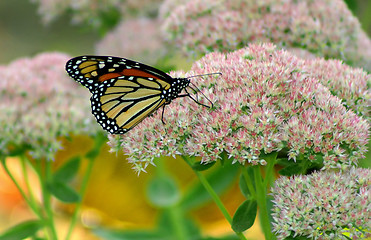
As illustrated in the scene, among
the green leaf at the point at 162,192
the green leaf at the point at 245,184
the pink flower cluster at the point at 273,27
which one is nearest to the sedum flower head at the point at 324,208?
the green leaf at the point at 245,184

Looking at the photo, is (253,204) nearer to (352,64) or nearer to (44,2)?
(352,64)

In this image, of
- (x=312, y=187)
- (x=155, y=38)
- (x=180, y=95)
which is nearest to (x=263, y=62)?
(x=180, y=95)

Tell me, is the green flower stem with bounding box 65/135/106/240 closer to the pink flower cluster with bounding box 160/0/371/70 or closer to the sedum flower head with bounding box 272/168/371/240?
the pink flower cluster with bounding box 160/0/371/70

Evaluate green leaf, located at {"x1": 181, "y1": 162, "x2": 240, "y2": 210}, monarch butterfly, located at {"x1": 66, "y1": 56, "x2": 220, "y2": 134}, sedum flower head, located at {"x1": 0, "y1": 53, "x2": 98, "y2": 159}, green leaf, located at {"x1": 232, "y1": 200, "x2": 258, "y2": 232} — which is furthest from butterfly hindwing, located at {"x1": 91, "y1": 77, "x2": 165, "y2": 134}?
green leaf, located at {"x1": 181, "y1": 162, "x2": 240, "y2": 210}

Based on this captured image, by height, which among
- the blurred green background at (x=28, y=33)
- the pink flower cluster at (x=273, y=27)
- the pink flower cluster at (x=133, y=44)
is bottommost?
the pink flower cluster at (x=273, y=27)

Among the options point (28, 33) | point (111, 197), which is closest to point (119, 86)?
point (111, 197)

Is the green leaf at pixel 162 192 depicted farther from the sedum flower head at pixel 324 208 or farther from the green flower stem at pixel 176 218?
the sedum flower head at pixel 324 208

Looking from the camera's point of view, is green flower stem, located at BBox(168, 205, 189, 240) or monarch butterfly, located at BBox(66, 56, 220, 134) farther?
green flower stem, located at BBox(168, 205, 189, 240)
